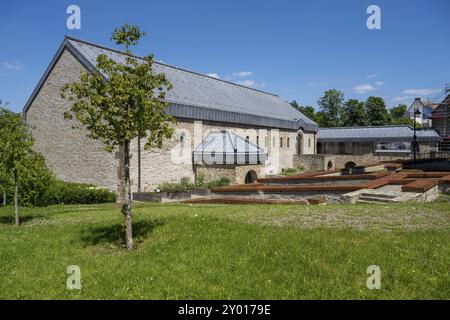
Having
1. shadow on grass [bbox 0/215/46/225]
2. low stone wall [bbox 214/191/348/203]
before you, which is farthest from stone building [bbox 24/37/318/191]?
shadow on grass [bbox 0/215/46/225]

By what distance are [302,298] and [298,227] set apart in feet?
13.5

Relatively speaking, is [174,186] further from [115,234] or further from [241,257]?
[241,257]

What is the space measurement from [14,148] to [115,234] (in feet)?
18.9

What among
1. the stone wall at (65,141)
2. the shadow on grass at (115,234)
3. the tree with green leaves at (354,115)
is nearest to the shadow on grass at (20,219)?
the shadow on grass at (115,234)

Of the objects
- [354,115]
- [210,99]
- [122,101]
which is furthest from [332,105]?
[122,101]

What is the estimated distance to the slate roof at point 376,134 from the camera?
160ft

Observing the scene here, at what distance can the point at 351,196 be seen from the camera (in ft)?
55.1

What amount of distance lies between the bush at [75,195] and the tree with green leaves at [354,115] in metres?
67.4

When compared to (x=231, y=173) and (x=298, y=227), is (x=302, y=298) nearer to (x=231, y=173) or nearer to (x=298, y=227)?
(x=298, y=227)

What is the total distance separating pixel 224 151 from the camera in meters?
29.1

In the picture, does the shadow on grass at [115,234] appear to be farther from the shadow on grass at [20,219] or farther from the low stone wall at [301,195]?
the low stone wall at [301,195]

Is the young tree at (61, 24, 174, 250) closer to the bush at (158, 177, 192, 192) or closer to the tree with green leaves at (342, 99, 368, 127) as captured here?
the bush at (158, 177, 192, 192)

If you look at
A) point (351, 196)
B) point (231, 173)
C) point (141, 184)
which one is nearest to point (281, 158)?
point (231, 173)

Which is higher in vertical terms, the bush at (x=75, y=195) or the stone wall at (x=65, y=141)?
the stone wall at (x=65, y=141)
